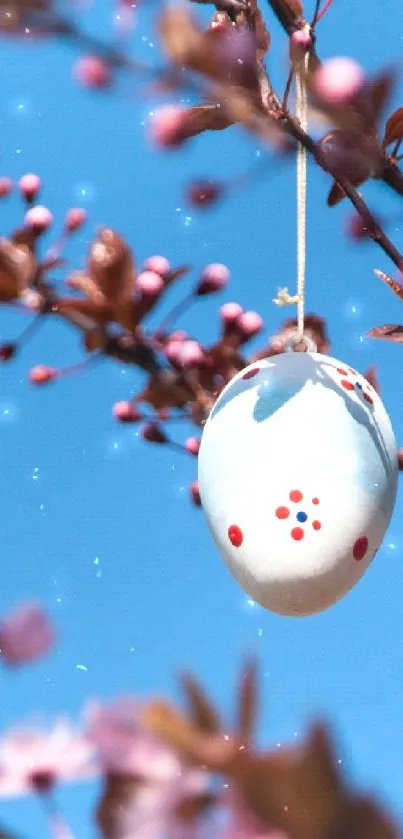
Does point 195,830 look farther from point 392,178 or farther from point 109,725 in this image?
point 392,178

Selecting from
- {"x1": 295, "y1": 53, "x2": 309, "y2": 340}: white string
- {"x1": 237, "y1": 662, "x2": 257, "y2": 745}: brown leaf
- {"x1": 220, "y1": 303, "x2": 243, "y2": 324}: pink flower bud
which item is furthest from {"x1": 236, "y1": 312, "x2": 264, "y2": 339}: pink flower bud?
{"x1": 237, "y1": 662, "x2": 257, "y2": 745}: brown leaf

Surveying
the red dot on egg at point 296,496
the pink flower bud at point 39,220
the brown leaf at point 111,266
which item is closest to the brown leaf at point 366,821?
the red dot on egg at point 296,496

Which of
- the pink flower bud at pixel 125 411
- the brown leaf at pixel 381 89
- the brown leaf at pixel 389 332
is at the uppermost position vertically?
the brown leaf at pixel 381 89

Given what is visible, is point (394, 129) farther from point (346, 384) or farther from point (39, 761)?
point (39, 761)

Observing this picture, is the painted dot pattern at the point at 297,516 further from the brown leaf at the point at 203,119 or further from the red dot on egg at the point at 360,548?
the brown leaf at the point at 203,119

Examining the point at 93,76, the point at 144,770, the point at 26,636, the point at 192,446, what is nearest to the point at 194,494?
the point at 192,446

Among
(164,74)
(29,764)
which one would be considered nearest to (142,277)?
(164,74)

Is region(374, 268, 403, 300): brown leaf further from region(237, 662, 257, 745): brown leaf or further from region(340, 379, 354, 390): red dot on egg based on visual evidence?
region(237, 662, 257, 745): brown leaf
